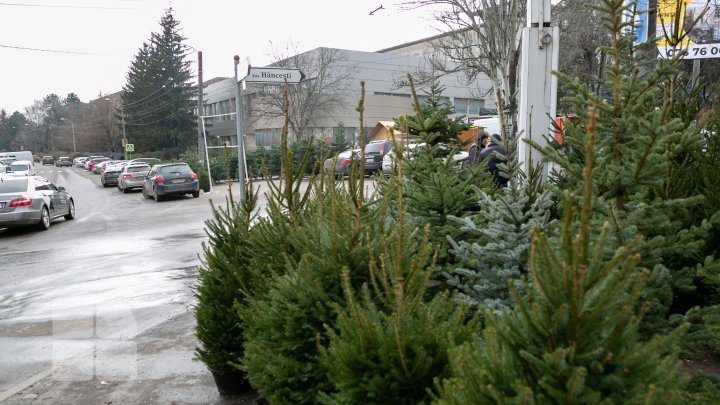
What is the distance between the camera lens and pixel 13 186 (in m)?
15.9

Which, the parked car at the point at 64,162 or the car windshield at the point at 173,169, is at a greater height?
the car windshield at the point at 173,169

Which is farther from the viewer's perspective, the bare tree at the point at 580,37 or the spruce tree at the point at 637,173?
the bare tree at the point at 580,37

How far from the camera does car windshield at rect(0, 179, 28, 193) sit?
1562 cm

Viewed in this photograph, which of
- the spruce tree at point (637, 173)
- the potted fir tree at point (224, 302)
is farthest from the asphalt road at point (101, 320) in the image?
the spruce tree at point (637, 173)

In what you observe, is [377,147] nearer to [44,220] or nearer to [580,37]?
[580,37]

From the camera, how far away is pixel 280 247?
12.7 feet

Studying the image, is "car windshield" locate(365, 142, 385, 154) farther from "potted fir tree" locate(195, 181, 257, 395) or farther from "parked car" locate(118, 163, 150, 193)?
"potted fir tree" locate(195, 181, 257, 395)

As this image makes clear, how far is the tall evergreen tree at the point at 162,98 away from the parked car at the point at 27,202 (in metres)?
46.2

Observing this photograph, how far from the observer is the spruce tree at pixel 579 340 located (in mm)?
1505

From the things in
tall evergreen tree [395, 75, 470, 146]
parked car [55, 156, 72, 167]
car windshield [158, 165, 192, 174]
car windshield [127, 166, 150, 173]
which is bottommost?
parked car [55, 156, 72, 167]

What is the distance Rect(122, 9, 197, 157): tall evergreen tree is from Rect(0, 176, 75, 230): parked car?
152ft

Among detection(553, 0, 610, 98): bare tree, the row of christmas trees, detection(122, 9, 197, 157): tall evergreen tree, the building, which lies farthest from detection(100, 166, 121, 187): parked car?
the row of christmas trees

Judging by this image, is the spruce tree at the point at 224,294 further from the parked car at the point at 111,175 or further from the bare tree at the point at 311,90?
the bare tree at the point at 311,90

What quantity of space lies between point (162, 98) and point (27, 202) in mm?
49833
